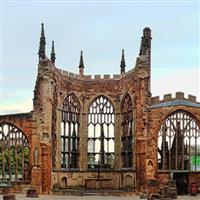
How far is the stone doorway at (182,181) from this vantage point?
49.1 meters

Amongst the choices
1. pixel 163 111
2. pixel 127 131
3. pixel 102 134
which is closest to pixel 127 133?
pixel 127 131

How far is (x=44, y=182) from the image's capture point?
157ft

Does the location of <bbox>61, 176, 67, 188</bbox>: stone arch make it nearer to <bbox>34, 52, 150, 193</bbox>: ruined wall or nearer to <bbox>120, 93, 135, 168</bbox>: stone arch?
<bbox>34, 52, 150, 193</bbox>: ruined wall

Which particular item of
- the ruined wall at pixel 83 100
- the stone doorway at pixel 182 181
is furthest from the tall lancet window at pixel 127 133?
the stone doorway at pixel 182 181

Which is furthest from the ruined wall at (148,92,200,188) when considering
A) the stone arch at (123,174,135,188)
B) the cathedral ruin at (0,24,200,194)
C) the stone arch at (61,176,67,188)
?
the stone arch at (61,176,67,188)

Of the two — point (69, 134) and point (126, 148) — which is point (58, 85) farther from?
point (126, 148)

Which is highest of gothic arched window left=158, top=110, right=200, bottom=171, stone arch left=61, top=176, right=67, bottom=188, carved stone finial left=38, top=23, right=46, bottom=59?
carved stone finial left=38, top=23, right=46, bottom=59

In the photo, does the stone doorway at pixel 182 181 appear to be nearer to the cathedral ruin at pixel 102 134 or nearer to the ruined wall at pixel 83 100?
the cathedral ruin at pixel 102 134

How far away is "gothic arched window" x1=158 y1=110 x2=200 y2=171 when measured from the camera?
48938 millimetres

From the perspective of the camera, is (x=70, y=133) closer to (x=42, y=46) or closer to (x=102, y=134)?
(x=102, y=134)

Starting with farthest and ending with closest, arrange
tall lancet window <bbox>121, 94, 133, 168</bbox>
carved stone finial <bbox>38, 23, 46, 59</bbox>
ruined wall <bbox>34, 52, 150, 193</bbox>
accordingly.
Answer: tall lancet window <bbox>121, 94, 133, 168</bbox>
carved stone finial <bbox>38, 23, 46, 59</bbox>
ruined wall <bbox>34, 52, 150, 193</bbox>

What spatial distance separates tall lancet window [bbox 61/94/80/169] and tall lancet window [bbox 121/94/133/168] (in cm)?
483

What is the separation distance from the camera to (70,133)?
5547 cm

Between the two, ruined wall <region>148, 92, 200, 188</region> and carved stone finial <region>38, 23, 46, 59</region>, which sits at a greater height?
carved stone finial <region>38, 23, 46, 59</region>
